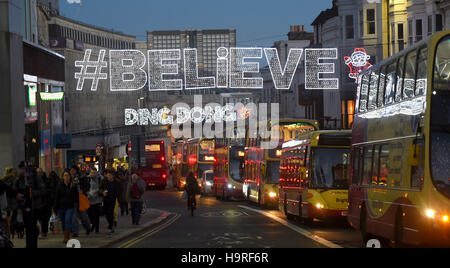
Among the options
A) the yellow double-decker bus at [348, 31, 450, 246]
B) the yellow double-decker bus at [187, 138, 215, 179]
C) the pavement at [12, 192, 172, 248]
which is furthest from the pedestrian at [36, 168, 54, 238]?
the yellow double-decker bus at [187, 138, 215, 179]

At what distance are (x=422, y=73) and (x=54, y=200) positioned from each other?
32.6ft

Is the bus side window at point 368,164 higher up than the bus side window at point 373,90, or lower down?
lower down

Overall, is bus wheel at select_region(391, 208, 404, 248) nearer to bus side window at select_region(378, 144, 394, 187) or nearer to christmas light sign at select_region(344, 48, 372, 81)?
bus side window at select_region(378, 144, 394, 187)

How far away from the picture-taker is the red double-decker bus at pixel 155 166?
7894 cm

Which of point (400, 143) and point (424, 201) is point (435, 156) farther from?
point (400, 143)

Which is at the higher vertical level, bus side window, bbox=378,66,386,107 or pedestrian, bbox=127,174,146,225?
bus side window, bbox=378,66,386,107

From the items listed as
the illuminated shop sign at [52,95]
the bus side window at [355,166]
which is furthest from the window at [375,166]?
the illuminated shop sign at [52,95]

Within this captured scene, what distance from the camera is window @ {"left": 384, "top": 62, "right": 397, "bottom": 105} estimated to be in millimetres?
17302

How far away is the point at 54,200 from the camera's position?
21.4m

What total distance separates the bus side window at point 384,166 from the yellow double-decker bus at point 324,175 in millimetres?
7431

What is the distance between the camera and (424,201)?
1457 centimetres

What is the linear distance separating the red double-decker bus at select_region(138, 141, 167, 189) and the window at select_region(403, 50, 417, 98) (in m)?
63.0

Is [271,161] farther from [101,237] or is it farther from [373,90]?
[373,90]

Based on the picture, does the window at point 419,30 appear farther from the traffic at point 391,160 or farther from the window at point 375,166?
the window at point 375,166
